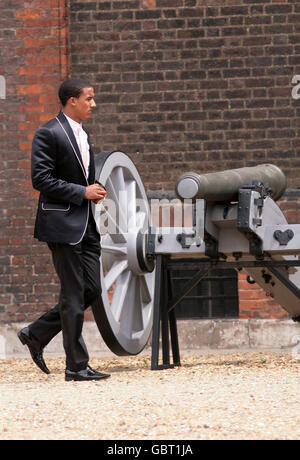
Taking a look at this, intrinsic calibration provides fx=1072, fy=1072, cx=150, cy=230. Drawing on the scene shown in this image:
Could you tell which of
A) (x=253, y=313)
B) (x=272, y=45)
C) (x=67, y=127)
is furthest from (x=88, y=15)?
(x=67, y=127)

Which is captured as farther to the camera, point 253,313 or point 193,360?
point 253,313

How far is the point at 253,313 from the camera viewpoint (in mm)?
9352

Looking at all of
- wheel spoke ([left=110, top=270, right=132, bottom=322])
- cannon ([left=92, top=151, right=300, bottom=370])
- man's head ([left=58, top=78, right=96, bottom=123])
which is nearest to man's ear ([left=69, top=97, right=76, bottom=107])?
man's head ([left=58, top=78, right=96, bottom=123])

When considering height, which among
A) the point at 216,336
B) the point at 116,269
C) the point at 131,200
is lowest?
the point at 216,336

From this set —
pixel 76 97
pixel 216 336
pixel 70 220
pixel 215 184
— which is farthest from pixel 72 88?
pixel 216 336

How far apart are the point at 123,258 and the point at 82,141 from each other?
1228mm

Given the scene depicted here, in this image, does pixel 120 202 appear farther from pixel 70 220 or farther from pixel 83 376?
pixel 83 376

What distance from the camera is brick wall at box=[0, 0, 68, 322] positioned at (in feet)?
31.1

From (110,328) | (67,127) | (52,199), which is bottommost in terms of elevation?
(110,328)

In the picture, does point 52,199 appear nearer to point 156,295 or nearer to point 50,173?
point 50,173

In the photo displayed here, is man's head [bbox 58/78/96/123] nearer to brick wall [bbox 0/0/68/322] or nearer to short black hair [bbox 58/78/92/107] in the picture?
short black hair [bbox 58/78/92/107]

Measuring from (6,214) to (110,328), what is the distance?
3009 mm

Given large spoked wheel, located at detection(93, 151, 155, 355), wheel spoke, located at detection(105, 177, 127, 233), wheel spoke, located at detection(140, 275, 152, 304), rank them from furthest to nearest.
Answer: wheel spoke, located at detection(140, 275, 152, 304)
wheel spoke, located at detection(105, 177, 127, 233)
large spoked wheel, located at detection(93, 151, 155, 355)

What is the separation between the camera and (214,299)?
964cm
